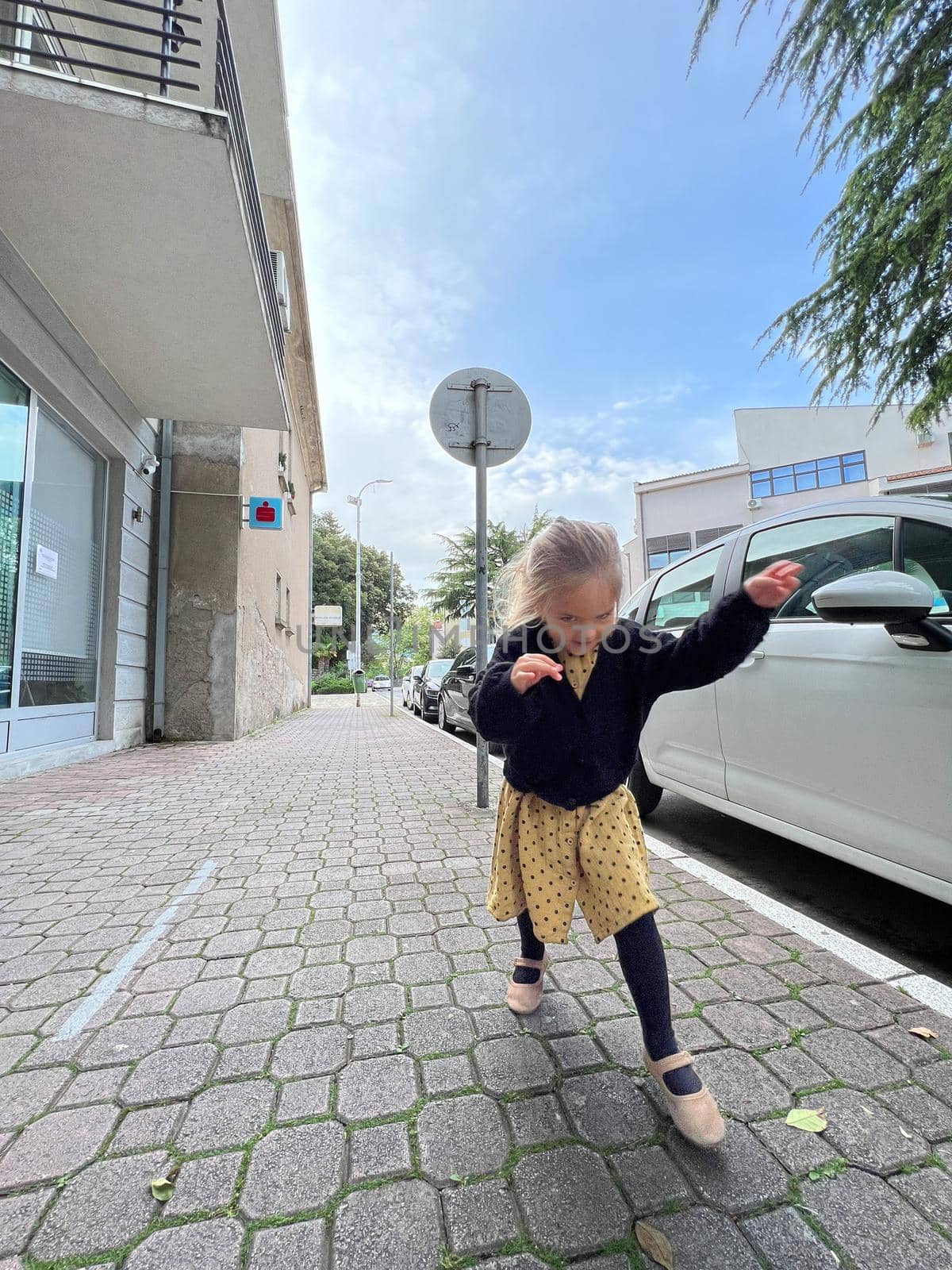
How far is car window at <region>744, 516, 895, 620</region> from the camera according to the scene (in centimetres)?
229

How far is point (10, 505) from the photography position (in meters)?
5.19

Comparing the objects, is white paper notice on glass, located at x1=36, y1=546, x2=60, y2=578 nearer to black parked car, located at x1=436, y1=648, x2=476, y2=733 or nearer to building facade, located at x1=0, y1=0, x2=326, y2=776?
building facade, located at x1=0, y1=0, x2=326, y2=776

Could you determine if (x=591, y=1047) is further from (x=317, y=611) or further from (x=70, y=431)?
(x=317, y=611)

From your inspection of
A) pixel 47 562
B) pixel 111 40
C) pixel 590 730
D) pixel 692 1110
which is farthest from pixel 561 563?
pixel 111 40

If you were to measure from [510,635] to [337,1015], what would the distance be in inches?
47.2

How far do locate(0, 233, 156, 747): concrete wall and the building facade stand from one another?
0.03 meters

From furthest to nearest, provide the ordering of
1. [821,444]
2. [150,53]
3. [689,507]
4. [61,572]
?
[689,507]
[821,444]
[61,572]
[150,53]

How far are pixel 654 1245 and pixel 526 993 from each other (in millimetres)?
722

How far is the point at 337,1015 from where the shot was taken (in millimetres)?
1760

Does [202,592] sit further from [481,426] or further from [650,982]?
[650,982]

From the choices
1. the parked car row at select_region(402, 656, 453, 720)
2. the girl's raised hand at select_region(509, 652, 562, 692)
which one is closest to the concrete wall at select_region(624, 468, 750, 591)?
the parked car row at select_region(402, 656, 453, 720)

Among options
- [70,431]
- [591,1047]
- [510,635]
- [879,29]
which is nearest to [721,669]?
[510,635]

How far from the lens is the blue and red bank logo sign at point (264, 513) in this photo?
340 inches

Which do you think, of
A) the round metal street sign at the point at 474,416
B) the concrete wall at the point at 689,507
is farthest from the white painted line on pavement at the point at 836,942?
the concrete wall at the point at 689,507
